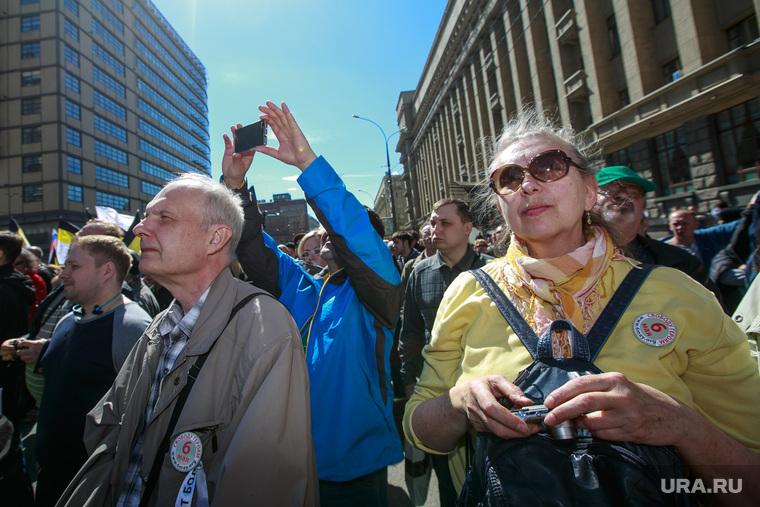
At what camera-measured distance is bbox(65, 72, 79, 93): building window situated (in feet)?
109

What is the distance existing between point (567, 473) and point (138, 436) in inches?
63.6

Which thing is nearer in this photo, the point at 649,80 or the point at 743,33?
the point at 743,33

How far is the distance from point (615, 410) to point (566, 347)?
0.22m

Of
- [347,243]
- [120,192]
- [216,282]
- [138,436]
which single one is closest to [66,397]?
[138,436]

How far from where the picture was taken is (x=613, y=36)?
564 inches

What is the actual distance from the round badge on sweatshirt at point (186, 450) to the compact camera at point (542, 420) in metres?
1.08

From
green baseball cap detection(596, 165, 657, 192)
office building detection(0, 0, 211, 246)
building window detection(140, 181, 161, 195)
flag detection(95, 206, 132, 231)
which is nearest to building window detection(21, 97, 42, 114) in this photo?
office building detection(0, 0, 211, 246)

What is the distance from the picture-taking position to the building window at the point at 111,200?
119 feet

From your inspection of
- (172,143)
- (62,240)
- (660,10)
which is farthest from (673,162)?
(172,143)

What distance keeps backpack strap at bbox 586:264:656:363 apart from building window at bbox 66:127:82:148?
43.9m

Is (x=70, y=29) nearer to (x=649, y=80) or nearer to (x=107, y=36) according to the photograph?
(x=107, y=36)

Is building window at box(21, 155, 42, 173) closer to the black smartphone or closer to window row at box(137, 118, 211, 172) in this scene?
window row at box(137, 118, 211, 172)

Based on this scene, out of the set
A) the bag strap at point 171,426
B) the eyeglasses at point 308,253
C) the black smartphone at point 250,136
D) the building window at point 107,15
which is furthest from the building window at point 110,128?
the bag strap at point 171,426

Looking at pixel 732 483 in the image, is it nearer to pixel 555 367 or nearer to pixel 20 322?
pixel 555 367
